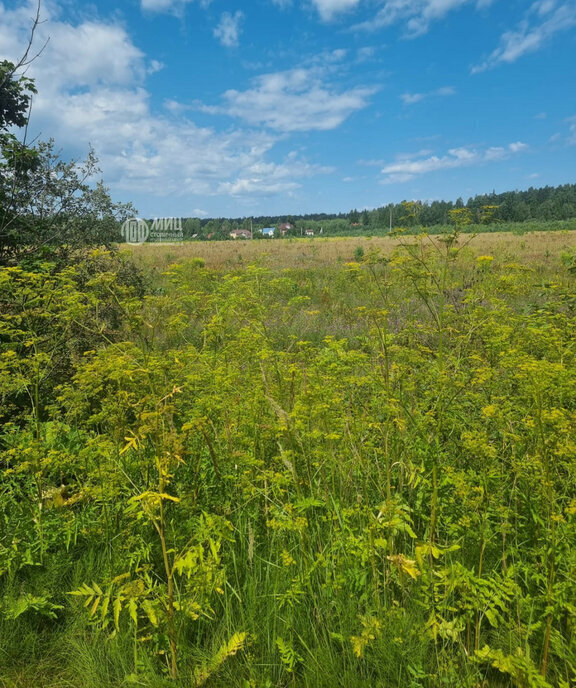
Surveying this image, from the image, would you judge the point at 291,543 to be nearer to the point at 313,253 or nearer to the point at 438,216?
the point at 313,253

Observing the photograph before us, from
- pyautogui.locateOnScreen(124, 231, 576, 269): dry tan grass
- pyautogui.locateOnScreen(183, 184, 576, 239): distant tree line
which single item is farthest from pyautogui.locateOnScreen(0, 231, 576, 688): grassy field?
pyautogui.locateOnScreen(183, 184, 576, 239): distant tree line

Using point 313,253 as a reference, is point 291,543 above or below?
below

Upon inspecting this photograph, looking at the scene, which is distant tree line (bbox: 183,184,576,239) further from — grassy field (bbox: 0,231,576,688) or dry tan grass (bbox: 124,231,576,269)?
grassy field (bbox: 0,231,576,688)

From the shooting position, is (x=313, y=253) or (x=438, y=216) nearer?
(x=313, y=253)

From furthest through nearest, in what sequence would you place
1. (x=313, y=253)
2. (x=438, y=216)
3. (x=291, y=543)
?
(x=438, y=216), (x=313, y=253), (x=291, y=543)

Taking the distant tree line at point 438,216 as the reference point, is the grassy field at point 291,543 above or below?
below

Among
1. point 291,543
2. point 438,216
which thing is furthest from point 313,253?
point 438,216

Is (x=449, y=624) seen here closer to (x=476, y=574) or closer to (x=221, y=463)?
(x=476, y=574)

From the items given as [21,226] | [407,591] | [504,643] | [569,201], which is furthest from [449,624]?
[569,201]

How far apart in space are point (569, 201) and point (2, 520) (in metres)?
130

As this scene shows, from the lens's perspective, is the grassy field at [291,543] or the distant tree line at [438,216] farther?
the distant tree line at [438,216]

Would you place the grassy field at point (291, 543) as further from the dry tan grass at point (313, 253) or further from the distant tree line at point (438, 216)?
the distant tree line at point (438, 216)

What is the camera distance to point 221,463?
2.83 metres

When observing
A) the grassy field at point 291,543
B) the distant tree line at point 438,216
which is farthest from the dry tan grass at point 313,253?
the distant tree line at point 438,216
